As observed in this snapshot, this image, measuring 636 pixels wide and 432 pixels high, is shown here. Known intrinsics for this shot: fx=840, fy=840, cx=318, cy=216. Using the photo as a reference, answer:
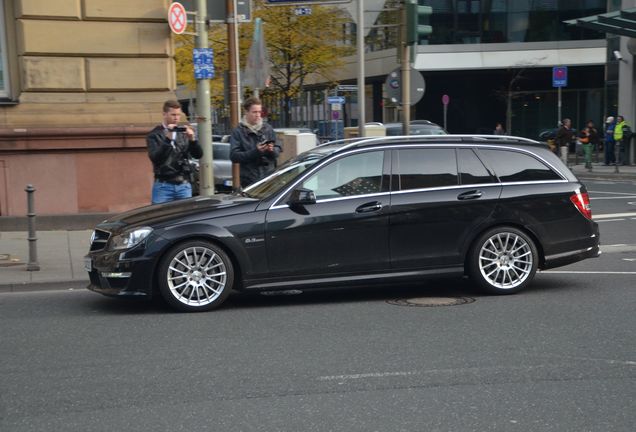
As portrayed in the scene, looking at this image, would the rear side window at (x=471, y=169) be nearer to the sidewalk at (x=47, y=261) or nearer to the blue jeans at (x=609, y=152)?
the sidewalk at (x=47, y=261)

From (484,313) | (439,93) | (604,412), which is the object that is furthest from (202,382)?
(439,93)

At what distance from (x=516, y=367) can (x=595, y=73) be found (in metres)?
45.0

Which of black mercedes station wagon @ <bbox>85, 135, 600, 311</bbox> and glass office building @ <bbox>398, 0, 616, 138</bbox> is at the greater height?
glass office building @ <bbox>398, 0, 616, 138</bbox>

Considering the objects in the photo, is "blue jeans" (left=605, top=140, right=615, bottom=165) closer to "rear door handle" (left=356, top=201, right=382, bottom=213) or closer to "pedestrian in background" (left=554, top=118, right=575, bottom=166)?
"pedestrian in background" (left=554, top=118, right=575, bottom=166)

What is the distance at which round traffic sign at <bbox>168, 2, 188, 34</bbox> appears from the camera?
11.6 meters

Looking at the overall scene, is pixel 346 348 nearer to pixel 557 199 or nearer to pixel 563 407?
pixel 563 407

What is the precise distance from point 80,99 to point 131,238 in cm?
685

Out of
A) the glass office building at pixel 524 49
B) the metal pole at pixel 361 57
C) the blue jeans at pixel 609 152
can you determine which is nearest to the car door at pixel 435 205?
the metal pole at pixel 361 57

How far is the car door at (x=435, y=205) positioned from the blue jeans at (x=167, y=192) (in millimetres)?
2814

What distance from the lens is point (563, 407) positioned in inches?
200

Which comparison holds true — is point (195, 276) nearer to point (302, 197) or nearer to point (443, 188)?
point (302, 197)

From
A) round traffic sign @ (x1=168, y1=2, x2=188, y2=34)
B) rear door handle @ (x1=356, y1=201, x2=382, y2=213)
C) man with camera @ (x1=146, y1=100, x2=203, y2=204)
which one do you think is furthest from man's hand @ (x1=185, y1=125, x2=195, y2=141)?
rear door handle @ (x1=356, y1=201, x2=382, y2=213)

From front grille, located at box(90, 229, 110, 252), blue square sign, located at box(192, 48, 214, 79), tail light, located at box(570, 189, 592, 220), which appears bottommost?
front grille, located at box(90, 229, 110, 252)

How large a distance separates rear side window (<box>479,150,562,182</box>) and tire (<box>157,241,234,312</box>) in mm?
2918
